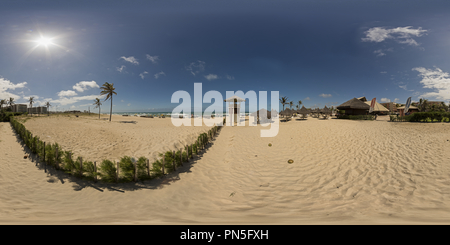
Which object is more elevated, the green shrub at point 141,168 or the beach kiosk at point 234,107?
the beach kiosk at point 234,107

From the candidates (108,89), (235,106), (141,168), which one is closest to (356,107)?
(235,106)

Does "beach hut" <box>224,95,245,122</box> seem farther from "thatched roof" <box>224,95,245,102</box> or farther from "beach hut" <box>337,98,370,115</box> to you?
"beach hut" <box>337,98,370,115</box>

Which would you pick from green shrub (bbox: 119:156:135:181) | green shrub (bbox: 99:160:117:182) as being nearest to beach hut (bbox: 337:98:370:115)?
green shrub (bbox: 119:156:135:181)

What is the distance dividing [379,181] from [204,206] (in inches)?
255

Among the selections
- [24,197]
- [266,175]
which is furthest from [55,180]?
[266,175]

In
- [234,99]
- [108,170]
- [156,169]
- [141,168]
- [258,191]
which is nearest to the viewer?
[258,191]

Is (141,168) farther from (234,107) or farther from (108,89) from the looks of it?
(108,89)

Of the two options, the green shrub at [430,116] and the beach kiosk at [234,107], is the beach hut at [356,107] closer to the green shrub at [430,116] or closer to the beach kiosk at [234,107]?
the green shrub at [430,116]

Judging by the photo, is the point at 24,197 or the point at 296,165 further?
the point at 296,165

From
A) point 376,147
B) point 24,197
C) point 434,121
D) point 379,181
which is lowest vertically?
point 24,197

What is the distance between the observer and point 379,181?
549cm

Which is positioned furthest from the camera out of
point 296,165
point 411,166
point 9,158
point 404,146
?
point 404,146

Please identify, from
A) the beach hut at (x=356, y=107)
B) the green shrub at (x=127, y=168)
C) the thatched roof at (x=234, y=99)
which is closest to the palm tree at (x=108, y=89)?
the thatched roof at (x=234, y=99)
